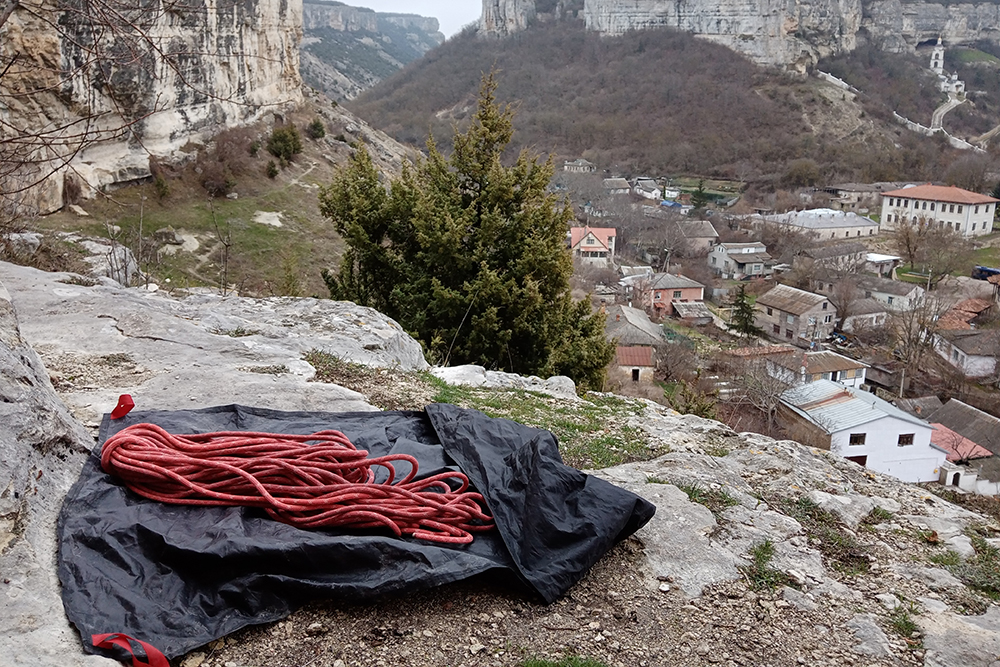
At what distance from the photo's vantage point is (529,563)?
9.58ft

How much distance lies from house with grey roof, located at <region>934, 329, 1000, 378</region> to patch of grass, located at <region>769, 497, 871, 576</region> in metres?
28.7

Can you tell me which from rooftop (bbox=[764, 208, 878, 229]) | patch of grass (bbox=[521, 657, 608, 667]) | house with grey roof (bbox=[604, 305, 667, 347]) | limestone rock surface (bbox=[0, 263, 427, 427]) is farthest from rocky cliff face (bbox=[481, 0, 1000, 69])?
patch of grass (bbox=[521, 657, 608, 667])

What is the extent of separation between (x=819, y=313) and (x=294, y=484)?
34.1 m

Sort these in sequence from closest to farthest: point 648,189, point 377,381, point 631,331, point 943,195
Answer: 1. point 377,381
2. point 631,331
3. point 943,195
4. point 648,189

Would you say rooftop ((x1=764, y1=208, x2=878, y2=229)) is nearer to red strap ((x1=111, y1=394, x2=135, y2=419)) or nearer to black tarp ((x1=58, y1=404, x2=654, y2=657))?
black tarp ((x1=58, y1=404, x2=654, y2=657))

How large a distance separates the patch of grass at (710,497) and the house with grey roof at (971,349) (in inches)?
1146

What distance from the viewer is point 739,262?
42.6m

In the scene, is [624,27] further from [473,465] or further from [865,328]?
[473,465]

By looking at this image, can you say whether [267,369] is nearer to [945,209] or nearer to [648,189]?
[945,209]

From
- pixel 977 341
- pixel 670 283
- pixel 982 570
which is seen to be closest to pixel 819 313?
pixel 977 341

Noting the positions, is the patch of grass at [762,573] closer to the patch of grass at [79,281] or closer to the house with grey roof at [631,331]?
the patch of grass at [79,281]

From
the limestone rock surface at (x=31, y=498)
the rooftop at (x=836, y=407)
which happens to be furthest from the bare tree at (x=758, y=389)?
the limestone rock surface at (x=31, y=498)

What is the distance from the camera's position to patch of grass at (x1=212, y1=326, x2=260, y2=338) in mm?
6271

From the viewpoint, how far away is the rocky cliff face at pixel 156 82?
1431cm
